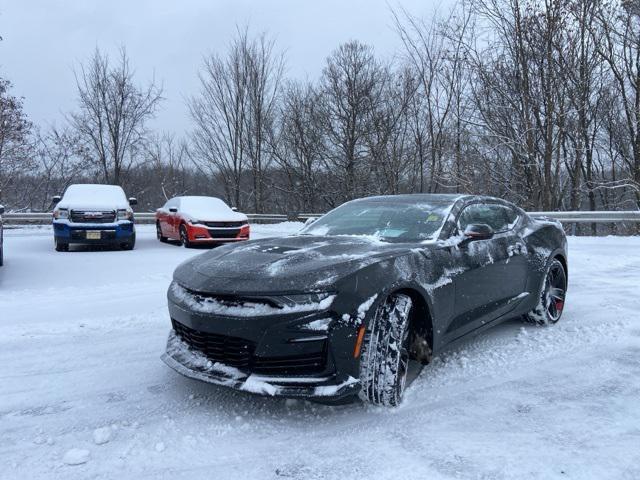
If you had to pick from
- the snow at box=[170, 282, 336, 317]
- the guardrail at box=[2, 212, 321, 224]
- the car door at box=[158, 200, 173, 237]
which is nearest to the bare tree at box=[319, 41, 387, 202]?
the guardrail at box=[2, 212, 321, 224]

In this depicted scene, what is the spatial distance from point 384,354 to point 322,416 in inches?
20.7

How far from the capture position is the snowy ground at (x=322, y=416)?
2.19 metres

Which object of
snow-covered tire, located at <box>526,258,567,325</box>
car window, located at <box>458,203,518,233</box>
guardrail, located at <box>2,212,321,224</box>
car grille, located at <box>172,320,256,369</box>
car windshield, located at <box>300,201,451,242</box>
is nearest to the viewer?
car grille, located at <box>172,320,256,369</box>

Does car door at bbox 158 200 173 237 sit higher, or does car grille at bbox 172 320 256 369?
car door at bbox 158 200 173 237

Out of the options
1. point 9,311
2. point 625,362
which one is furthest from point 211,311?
point 9,311

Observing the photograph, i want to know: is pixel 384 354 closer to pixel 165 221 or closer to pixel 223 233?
pixel 223 233

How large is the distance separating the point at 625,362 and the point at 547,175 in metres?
14.0

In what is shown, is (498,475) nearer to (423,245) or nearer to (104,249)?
(423,245)

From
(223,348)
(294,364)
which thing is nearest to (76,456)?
(223,348)

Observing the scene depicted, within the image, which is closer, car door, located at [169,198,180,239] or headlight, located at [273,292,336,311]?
headlight, located at [273,292,336,311]

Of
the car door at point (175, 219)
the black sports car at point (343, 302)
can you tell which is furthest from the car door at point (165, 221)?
the black sports car at point (343, 302)

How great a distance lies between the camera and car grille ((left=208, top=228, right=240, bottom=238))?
11477 millimetres

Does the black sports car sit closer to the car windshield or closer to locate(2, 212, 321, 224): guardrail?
the car windshield

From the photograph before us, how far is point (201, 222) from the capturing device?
451 inches
